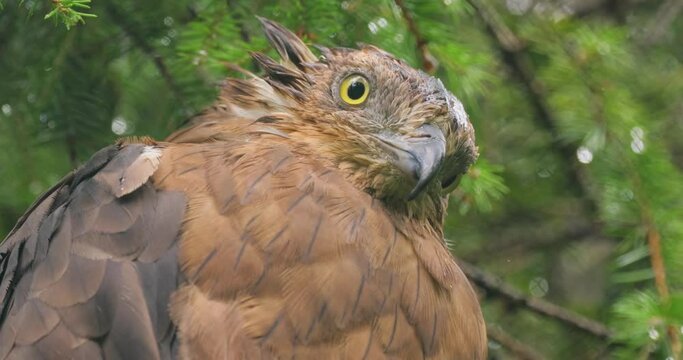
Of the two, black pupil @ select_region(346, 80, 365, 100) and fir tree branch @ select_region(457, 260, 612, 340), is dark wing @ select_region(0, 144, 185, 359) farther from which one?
fir tree branch @ select_region(457, 260, 612, 340)

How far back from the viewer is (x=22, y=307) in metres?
3.08

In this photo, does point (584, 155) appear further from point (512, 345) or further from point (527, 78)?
point (512, 345)

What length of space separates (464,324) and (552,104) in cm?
114

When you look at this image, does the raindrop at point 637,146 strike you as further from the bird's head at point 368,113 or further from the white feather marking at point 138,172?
the white feather marking at point 138,172

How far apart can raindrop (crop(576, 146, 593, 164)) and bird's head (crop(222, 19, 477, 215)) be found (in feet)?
2.01

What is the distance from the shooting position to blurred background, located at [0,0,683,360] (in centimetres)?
361

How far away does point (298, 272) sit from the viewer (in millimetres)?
3057

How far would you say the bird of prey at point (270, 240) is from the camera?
2.98m

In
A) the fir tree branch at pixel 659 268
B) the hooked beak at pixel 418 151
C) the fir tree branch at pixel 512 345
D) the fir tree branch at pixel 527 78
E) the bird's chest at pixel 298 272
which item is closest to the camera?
the bird's chest at pixel 298 272

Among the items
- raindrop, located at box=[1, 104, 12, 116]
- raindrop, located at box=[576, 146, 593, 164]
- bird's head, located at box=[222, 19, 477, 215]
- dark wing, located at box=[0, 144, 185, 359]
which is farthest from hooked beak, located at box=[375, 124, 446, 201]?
raindrop, located at box=[1, 104, 12, 116]

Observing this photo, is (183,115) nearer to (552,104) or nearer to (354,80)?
(354,80)

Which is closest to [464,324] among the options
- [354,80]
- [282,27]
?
[354,80]

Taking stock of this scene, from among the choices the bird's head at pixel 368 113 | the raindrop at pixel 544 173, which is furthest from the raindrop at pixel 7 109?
the raindrop at pixel 544 173

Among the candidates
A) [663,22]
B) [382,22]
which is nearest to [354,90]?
[382,22]
